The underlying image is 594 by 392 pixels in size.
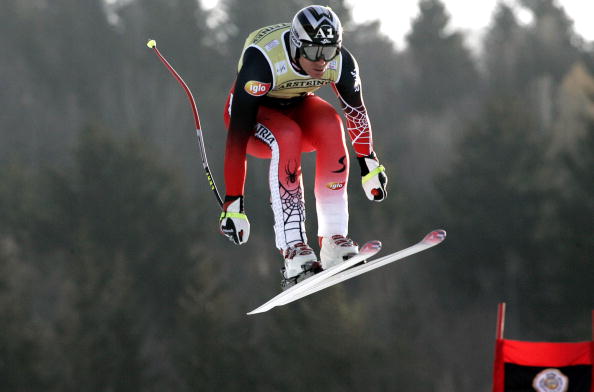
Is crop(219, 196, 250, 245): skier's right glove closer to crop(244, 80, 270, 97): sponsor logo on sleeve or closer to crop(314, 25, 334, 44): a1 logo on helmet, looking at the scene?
crop(244, 80, 270, 97): sponsor logo on sleeve

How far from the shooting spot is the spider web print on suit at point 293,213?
7785 mm

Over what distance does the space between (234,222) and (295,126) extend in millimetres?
820

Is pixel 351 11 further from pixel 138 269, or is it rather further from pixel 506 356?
pixel 506 356

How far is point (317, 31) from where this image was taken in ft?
24.5

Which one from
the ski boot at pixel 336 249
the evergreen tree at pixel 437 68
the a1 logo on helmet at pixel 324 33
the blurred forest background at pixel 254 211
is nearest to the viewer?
the a1 logo on helmet at pixel 324 33

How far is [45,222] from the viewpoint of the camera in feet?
165


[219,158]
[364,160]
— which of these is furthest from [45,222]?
[364,160]

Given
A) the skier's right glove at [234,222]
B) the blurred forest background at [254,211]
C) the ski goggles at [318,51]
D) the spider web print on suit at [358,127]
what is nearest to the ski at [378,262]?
the skier's right glove at [234,222]

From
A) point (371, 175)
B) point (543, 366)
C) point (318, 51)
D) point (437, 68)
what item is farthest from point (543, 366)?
point (437, 68)

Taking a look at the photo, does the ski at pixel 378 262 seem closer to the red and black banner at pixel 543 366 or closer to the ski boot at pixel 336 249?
the ski boot at pixel 336 249

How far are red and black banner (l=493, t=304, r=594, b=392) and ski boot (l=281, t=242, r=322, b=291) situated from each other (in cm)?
564

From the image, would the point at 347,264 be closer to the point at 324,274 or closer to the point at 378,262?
the point at 324,274

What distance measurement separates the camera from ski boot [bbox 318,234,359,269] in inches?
308

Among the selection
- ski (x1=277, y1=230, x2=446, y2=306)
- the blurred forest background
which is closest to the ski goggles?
ski (x1=277, y1=230, x2=446, y2=306)
